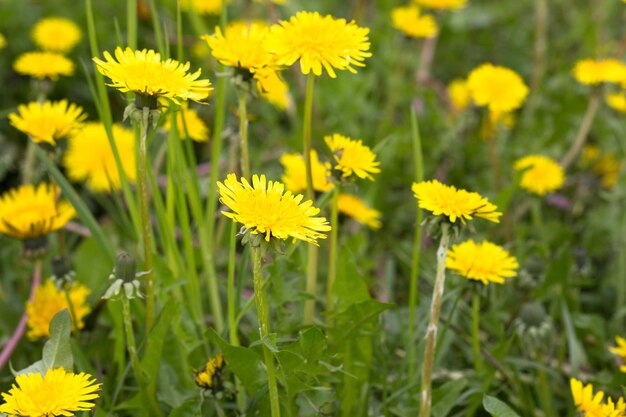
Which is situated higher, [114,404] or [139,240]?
[139,240]

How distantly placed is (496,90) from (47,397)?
169 cm

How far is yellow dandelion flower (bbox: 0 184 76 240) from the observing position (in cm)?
165

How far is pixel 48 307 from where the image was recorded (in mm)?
1662

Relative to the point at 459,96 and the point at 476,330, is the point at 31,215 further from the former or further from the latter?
the point at 459,96

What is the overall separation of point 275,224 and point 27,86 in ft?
6.81

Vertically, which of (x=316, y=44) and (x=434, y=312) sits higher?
(x=316, y=44)

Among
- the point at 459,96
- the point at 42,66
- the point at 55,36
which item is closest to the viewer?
the point at 42,66

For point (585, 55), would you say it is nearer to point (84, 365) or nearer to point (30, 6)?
point (30, 6)

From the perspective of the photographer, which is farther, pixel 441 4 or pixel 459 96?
pixel 459 96

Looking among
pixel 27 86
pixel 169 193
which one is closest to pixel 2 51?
pixel 27 86

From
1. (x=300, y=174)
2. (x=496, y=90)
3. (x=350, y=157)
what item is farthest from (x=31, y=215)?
(x=496, y=90)

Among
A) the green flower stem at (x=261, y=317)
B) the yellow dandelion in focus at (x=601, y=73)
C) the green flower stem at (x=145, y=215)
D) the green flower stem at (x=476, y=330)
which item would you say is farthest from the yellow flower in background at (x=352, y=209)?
the yellow dandelion in focus at (x=601, y=73)

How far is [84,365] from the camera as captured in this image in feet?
4.97

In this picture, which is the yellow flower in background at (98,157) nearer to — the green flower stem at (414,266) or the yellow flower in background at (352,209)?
the yellow flower in background at (352,209)
